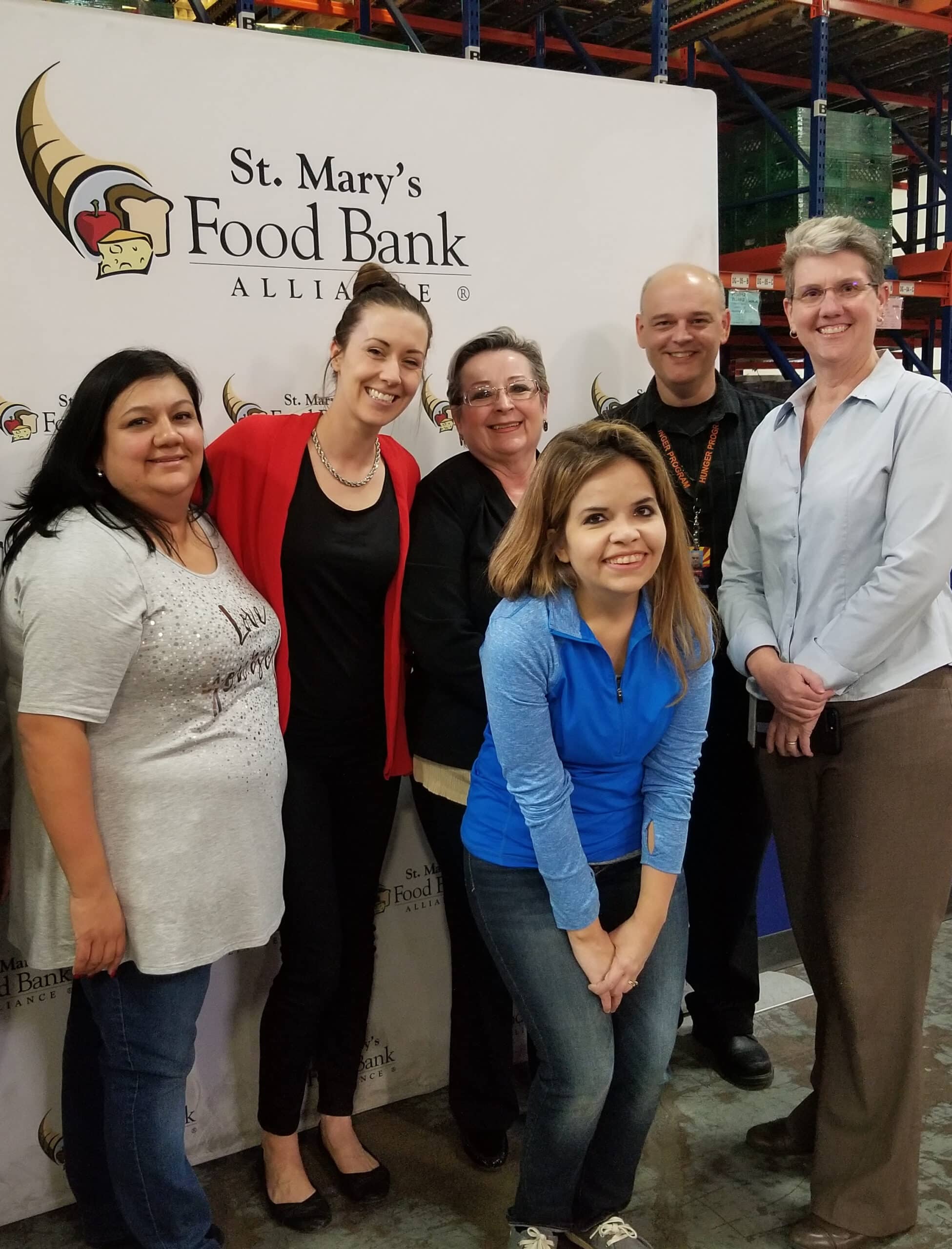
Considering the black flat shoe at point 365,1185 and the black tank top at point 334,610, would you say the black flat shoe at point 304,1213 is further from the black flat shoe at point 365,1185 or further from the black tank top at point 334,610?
the black tank top at point 334,610

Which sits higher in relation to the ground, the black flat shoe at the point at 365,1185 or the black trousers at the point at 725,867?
the black trousers at the point at 725,867

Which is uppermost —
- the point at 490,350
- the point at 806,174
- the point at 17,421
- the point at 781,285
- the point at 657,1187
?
the point at 806,174

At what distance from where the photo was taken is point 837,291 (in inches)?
76.4

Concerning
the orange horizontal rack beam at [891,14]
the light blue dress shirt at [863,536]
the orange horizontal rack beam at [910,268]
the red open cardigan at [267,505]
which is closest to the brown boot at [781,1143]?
the light blue dress shirt at [863,536]

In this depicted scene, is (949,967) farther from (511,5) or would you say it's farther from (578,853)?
(511,5)

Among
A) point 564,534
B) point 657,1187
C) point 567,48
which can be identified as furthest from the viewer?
point 567,48

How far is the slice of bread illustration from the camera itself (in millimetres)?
2064

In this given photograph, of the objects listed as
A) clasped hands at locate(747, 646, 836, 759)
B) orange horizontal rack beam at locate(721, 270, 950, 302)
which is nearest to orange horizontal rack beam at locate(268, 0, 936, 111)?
orange horizontal rack beam at locate(721, 270, 950, 302)

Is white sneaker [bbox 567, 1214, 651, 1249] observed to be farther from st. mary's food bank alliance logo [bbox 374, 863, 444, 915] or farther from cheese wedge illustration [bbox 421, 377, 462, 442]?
cheese wedge illustration [bbox 421, 377, 462, 442]

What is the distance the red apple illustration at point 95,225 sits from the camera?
2.03 meters

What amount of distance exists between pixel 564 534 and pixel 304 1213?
1.43m

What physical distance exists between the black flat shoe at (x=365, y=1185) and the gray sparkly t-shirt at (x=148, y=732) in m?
0.76

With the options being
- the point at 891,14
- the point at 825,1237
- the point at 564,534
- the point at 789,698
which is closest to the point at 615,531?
the point at 564,534

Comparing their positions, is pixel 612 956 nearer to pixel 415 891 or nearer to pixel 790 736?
pixel 790 736
